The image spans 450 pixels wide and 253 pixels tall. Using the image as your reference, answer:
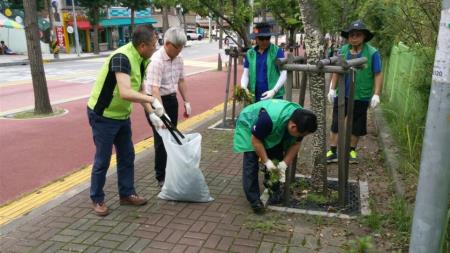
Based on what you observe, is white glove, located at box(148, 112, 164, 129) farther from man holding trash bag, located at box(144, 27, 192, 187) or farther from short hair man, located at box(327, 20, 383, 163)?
short hair man, located at box(327, 20, 383, 163)

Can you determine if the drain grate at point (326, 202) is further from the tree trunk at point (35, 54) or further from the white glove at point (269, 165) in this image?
the tree trunk at point (35, 54)

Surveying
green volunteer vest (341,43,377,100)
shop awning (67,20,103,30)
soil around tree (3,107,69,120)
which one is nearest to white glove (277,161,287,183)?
green volunteer vest (341,43,377,100)

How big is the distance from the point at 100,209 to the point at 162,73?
145 cm

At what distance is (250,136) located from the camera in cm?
405

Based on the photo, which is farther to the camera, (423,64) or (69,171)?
(69,171)

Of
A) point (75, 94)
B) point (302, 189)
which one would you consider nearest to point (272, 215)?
point (302, 189)

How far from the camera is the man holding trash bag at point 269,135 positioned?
3625 millimetres

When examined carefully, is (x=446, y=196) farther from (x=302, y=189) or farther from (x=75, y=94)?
(x=75, y=94)

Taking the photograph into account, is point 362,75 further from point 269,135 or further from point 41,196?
point 41,196

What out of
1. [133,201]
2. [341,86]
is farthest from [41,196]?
[341,86]

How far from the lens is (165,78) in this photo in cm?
459

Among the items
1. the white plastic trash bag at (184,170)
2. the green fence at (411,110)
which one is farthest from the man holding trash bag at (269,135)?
the green fence at (411,110)

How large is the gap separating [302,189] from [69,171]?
9.61ft

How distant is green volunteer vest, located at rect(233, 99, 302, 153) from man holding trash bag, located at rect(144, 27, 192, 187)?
2.51 feet
